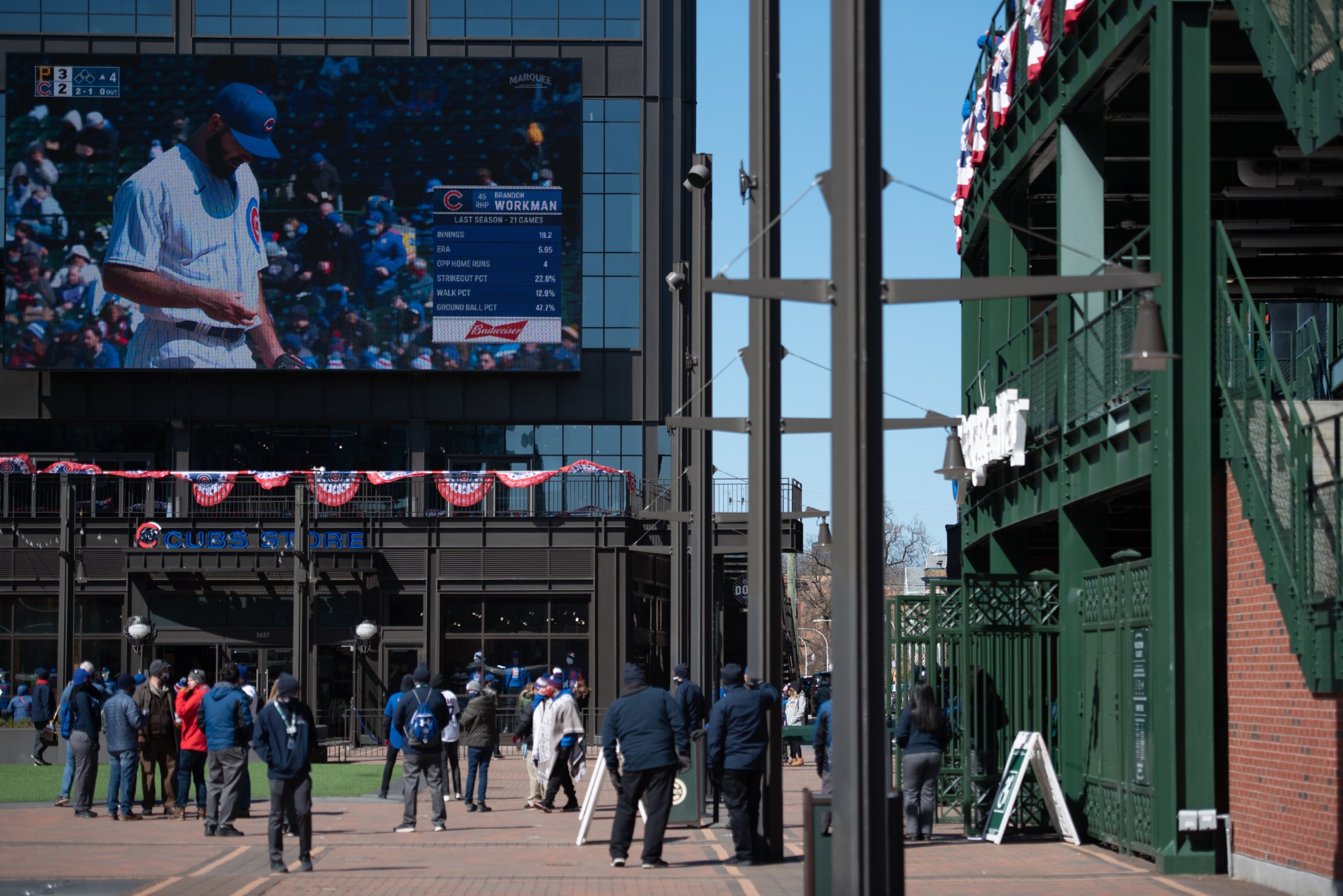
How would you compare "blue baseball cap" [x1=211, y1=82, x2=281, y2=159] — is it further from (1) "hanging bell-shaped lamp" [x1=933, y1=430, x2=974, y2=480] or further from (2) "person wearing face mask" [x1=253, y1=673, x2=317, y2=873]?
(2) "person wearing face mask" [x1=253, y1=673, x2=317, y2=873]

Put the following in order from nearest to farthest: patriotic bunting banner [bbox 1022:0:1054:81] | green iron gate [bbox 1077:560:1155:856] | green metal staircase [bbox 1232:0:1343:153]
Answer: green metal staircase [bbox 1232:0:1343:153] < green iron gate [bbox 1077:560:1155:856] < patriotic bunting banner [bbox 1022:0:1054:81]

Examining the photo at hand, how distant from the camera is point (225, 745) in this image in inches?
736

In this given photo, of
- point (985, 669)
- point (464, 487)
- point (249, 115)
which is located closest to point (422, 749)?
point (985, 669)

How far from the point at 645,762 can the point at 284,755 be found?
316 centimetres

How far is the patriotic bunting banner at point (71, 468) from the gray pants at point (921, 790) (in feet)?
107

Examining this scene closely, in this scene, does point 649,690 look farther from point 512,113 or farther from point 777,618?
point 512,113

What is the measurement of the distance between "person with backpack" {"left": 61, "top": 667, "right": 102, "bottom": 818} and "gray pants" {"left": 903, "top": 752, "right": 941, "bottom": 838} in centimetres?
989

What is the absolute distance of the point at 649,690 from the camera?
15.7 m

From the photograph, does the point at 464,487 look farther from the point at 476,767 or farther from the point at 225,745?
the point at 225,745

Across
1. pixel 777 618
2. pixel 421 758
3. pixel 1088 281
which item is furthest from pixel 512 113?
pixel 1088 281

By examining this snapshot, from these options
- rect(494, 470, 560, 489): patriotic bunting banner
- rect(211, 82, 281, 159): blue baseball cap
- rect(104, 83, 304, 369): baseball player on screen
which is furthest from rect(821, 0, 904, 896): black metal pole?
rect(211, 82, 281, 159): blue baseball cap

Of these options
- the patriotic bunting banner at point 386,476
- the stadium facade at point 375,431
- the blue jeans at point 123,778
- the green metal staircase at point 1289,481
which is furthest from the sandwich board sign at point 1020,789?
the patriotic bunting banner at point 386,476

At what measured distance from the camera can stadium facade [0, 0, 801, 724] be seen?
148 ft

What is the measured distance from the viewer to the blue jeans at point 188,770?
67.6 ft
